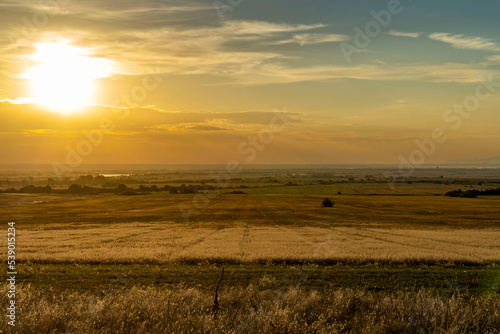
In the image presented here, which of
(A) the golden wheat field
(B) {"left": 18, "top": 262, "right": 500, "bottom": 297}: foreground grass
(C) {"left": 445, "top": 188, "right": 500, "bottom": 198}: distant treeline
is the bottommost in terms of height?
(C) {"left": 445, "top": 188, "right": 500, "bottom": 198}: distant treeline


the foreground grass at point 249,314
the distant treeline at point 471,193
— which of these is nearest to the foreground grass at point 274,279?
the foreground grass at point 249,314

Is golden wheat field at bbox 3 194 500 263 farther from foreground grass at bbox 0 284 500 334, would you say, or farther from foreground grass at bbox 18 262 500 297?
foreground grass at bbox 0 284 500 334

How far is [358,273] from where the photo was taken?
15.4m

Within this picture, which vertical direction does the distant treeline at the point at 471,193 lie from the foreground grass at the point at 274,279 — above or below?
below

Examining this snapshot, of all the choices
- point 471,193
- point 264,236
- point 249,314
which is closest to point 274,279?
point 249,314

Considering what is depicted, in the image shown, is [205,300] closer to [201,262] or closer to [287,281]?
[287,281]

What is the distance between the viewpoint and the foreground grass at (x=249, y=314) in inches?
324

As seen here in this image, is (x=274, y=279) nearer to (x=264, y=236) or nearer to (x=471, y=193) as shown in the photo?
(x=264, y=236)

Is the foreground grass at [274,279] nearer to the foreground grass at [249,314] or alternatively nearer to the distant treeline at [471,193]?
the foreground grass at [249,314]

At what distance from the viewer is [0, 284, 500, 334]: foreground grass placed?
8.23 meters

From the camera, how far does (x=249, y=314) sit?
9117mm

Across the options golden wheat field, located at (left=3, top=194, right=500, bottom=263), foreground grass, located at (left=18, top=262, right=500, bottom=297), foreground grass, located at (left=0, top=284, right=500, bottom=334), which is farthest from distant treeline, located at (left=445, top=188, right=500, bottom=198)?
foreground grass, located at (left=0, top=284, right=500, bottom=334)

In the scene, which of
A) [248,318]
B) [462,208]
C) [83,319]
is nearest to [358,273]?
[248,318]

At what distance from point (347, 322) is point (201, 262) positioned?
13.1m
